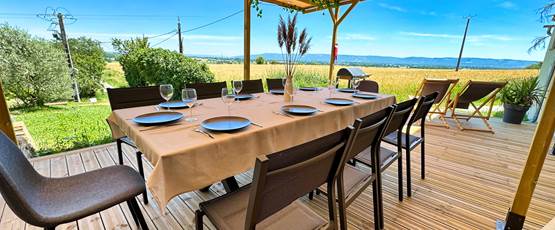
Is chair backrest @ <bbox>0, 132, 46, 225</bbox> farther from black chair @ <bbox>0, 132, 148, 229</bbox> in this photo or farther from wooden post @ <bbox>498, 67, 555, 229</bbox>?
wooden post @ <bbox>498, 67, 555, 229</bbox>

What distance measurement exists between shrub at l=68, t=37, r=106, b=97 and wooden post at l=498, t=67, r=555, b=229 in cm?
411

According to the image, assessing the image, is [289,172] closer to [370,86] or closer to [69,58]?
[370,86]

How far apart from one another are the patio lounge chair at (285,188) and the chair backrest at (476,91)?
13.4 feet

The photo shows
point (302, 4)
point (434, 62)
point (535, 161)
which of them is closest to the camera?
point (535, 161)

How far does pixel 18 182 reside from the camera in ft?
3.14

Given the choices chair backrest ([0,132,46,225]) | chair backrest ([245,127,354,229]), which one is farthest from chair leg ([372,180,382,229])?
chair backrest ([0,132,46,225])

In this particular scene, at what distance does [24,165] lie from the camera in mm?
1108

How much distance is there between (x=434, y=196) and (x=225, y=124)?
1933 millimetres

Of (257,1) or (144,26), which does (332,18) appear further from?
(144,26)

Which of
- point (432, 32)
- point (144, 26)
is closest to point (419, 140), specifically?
point (144, 26)

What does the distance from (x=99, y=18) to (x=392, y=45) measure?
9.32 m

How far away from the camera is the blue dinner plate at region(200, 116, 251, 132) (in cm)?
112

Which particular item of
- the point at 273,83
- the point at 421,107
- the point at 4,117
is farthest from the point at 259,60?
the point at 4,117

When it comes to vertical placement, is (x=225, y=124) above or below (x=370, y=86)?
below
